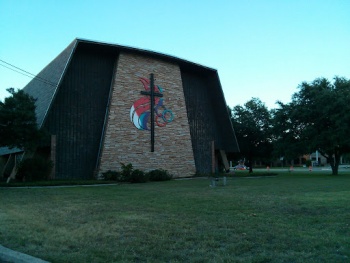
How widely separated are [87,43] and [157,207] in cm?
1882

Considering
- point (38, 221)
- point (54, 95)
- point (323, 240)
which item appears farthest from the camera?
point (54, 95)

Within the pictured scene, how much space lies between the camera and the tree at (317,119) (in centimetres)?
3022

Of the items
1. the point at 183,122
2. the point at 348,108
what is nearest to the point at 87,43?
the point at 183,122

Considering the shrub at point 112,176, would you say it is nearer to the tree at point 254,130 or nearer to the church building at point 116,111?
the church building at point 116,111

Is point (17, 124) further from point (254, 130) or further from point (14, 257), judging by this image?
point (254, 130)

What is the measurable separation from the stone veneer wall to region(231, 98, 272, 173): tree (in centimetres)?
1349

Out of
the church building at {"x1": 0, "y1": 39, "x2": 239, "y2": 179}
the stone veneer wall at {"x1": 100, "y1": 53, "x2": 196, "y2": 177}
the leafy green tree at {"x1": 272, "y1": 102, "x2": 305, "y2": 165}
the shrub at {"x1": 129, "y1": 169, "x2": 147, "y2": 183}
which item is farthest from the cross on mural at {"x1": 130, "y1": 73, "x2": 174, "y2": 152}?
the leafy green tree at {"x1": 272, "y1": 102, "x2": 305, "y2": 165}

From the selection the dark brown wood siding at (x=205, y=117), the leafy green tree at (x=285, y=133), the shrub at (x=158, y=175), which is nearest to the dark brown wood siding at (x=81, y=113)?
the shrub at (x=158, y=175)

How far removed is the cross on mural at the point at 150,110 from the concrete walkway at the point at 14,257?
74.0 feet

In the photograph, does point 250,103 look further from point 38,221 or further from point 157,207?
point 38,221

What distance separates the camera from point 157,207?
31.1ft

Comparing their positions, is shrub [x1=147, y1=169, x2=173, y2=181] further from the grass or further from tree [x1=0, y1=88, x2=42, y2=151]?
the grass

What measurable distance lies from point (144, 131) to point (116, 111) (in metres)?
2.89

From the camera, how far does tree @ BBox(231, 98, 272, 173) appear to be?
42312 millimetres
